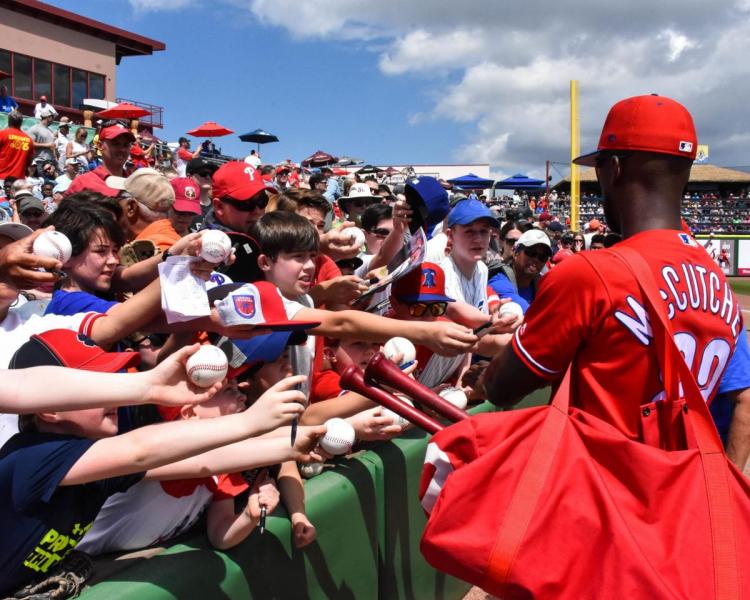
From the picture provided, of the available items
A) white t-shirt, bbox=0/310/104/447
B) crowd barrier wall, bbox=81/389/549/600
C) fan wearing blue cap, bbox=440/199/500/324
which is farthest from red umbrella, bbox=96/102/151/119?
white t-shirt, bbox=0/310/104/447

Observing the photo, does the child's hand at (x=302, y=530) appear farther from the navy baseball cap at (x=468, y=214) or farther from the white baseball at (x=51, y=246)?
the navy baseball cap at (x=468, y=214)

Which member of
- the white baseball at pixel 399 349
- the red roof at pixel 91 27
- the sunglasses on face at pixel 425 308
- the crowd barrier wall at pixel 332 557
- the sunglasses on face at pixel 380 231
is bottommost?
the crowd barrier wall at pixel 332 557

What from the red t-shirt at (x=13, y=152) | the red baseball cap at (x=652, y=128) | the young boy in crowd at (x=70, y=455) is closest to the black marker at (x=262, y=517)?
the young boy in crowd at (x=70, y=455)

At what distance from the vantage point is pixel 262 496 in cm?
225

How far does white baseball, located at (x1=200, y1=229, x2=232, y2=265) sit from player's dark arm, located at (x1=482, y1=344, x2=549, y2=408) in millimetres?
905

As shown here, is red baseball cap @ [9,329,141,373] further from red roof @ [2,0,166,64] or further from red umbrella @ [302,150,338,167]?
red roof @ [2,0,166,64]

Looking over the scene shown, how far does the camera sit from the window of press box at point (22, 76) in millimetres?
28328

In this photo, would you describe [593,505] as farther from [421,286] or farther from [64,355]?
[421,286]

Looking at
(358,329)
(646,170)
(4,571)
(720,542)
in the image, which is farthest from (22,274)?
(720,542)

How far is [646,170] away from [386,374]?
3.05 ft

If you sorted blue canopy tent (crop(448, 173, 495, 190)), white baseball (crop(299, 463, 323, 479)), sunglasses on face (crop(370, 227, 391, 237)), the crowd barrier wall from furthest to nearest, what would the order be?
blue canopy tent (crop(448, 173, 495, 190)) → sunglasses on face (crop(370, 227, 391, 237)) → white baseball (crop(299, 463, 323, 479)) → the crowd barrier wall

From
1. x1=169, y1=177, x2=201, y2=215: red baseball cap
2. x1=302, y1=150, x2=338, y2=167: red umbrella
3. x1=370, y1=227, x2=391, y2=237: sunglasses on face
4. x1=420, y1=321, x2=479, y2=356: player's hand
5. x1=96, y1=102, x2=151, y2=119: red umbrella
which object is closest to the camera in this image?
x1=420, y1=321, x2=479, y2=356: player's hand

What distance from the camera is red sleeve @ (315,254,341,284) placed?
4.03 m

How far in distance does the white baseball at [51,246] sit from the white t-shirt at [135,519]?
0.75 m
